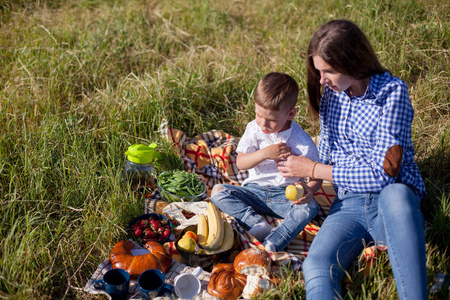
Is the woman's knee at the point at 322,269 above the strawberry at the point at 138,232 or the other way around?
above

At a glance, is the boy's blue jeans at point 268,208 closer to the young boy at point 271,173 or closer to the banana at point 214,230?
the young boy at point 271,173

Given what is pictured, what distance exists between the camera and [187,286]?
2.76m

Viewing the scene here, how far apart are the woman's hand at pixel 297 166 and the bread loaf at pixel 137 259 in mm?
1068

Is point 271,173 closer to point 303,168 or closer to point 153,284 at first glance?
point 303,168

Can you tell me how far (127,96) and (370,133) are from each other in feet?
8.56

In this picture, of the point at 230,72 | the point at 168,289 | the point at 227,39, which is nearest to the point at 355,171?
the point at 168,289

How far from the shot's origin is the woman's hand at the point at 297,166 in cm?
313

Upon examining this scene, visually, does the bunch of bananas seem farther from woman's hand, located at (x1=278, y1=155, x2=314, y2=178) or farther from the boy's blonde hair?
the boy's blonde hair

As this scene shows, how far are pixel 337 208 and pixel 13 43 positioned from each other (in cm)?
446

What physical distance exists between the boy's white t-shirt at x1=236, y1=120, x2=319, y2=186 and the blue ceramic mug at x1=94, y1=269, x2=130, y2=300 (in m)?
1.35

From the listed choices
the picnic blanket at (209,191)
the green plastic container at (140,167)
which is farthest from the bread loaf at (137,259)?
the green plastic container at (140,167)

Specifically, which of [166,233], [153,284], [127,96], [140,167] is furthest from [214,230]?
[127,96]

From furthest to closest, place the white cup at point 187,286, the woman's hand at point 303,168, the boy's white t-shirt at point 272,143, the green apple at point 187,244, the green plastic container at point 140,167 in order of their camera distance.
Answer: the green plastic container at point 140,167
the boy's white t-shirt at point 272,143
the woman's hand at point 303,168
the green apple at point 187,244
the white cup at point 187,286

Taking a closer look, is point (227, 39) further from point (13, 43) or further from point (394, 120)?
point (394, 120)
